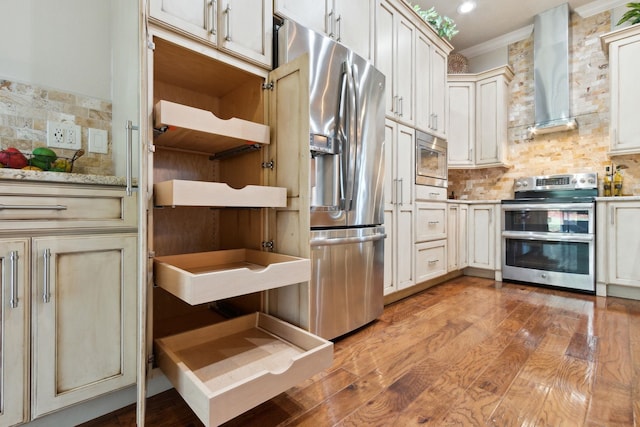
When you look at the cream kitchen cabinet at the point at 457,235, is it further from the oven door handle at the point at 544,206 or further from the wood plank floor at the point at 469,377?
the wood plank floor at the point at 469,377

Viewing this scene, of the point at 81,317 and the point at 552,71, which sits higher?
the point at 552,71

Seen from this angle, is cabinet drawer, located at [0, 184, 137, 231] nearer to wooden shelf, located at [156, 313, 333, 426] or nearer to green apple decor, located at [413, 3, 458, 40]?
wooden shelf, located at [156, 313, 333, 426]

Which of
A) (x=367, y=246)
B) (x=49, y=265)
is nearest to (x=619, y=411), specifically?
(x=367, y=246)

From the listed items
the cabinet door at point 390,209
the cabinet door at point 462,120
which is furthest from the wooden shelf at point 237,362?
the cabinet door at point 462,120

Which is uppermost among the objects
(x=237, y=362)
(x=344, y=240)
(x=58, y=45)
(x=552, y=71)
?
(x=552, y=71)

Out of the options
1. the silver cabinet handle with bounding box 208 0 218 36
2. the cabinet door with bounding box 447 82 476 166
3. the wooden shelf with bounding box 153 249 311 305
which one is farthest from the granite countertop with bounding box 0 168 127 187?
the cabinet door with bounding box 447 82 476 166

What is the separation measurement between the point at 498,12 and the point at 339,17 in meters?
2.71

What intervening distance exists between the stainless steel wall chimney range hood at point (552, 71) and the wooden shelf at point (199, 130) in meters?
3.54

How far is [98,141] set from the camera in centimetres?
148

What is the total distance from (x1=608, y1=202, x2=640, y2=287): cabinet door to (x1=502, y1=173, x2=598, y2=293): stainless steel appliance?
0.13 metres

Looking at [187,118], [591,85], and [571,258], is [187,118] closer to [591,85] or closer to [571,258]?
[571,258]

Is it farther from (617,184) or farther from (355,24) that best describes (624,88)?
(355,24)

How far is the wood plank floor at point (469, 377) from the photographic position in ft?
3.66

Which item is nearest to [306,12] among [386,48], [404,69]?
[386,48]
